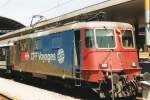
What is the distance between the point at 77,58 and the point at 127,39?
1950 mm

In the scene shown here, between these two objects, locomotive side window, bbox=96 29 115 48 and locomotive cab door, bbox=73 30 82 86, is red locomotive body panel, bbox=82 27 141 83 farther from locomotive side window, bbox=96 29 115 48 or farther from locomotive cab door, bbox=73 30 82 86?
locomotive cab door, bbox=73 30 82 86

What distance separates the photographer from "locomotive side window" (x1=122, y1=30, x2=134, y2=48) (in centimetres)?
1641

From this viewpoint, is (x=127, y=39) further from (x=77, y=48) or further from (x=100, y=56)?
(x=77, y=48)

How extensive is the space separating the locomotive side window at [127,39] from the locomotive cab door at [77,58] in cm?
162

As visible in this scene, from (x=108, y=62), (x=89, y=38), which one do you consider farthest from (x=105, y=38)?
(x=108, y=62)

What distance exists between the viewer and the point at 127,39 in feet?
54.4

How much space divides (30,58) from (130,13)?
5.52 metres

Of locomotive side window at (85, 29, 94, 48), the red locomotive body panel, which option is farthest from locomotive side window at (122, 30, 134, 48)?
locomotive side window at (85, 29, 94, 48)

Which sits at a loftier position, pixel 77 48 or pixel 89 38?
pixel 89 38

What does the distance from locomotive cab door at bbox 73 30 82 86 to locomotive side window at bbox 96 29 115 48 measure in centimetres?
72

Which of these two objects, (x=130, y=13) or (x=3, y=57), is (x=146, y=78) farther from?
(x=3, y=57)

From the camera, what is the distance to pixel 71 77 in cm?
1686

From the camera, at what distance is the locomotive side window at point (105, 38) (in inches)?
628

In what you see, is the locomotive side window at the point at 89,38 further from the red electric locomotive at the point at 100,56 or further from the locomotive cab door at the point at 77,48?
the locomotive cab door at the point at 77,48
